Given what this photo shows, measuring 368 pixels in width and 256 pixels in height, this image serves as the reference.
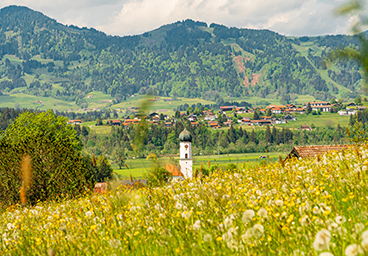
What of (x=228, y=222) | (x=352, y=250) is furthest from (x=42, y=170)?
(x=352, y=250)

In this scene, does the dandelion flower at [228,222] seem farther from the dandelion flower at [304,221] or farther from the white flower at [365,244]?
the white flower at [365,244]

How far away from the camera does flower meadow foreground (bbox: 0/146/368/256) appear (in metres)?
3.69

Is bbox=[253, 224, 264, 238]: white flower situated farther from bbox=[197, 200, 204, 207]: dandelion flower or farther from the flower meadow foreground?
bbox=[197, 200, 204, 207]: dandelion flower

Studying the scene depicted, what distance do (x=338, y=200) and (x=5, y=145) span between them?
31.1 m

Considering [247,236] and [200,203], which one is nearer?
[247,236]

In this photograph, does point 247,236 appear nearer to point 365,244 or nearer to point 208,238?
point 208,238

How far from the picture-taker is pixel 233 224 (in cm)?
444

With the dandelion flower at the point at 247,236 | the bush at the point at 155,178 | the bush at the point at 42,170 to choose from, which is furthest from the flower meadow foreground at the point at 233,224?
the bush at the point at 42,170

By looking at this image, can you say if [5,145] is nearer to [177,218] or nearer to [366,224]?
[177,218]

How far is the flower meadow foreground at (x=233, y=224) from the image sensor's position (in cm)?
369

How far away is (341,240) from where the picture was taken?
137 inches

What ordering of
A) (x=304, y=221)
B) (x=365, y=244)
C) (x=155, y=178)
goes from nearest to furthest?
1. (x=365, y=244)
2. (x=304, y=221)
3. (x=155, y=178)

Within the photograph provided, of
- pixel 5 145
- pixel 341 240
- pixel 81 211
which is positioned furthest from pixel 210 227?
pixel 5 145

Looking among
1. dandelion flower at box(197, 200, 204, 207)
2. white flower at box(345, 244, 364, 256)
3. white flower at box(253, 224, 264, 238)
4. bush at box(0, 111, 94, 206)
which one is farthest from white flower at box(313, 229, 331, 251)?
bush at box(0, 111, 94, 206)
